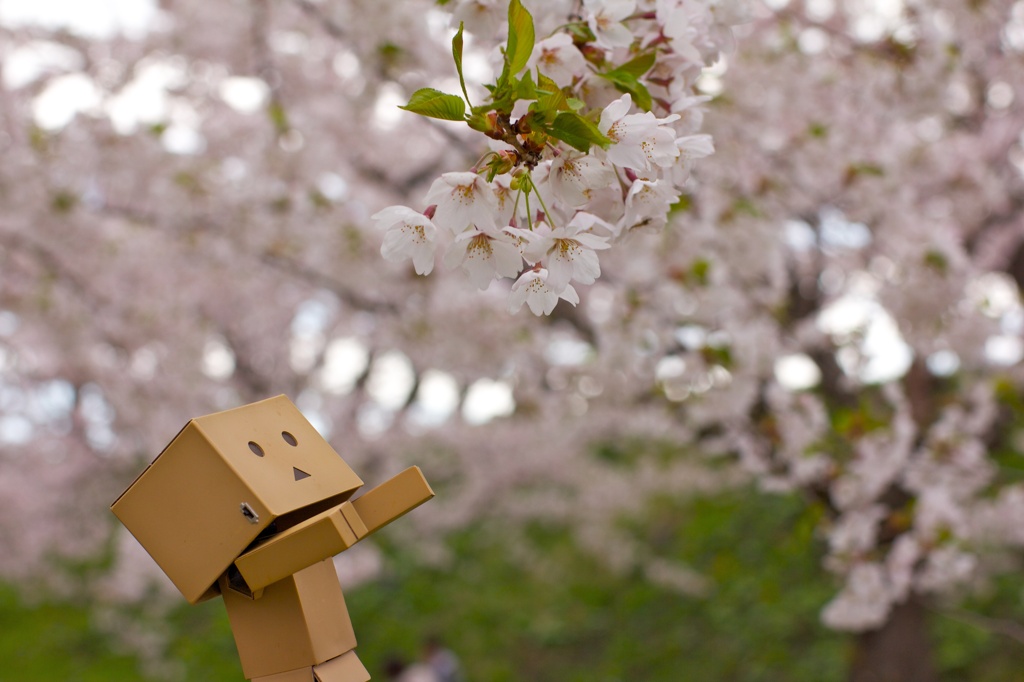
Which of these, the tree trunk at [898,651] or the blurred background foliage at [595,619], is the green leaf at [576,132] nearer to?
the tree trunk at [898,651]

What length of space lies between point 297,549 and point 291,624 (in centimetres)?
15

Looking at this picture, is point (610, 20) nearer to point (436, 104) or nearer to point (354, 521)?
point (436, 104)

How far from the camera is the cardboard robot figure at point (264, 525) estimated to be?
1.06 meters

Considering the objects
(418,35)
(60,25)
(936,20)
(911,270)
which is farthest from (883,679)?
(60,25)

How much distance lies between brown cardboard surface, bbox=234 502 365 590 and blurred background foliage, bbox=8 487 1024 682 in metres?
3.31

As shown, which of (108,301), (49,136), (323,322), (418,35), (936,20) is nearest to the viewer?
(418,35)

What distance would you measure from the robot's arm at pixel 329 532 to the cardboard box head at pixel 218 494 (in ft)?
0.10

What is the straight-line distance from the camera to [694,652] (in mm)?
5613

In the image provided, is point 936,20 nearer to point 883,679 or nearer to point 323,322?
point 883,679

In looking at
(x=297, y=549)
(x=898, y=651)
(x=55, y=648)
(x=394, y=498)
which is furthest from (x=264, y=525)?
(x=55, y=648)

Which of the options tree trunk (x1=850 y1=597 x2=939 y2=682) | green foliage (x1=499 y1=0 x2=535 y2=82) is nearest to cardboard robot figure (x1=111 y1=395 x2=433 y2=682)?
green foliage (x1=499 y1=0 x2=535 y2=82)

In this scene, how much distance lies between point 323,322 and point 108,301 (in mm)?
1991

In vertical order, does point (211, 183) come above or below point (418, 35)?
above

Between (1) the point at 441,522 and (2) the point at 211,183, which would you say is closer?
(2) the point at 211,183
